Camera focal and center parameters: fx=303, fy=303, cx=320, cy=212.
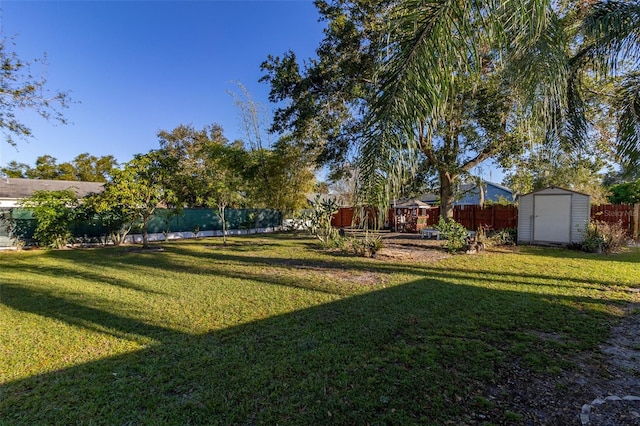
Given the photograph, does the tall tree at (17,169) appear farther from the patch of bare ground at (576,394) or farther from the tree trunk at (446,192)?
the patch of bare ground at (576,394)

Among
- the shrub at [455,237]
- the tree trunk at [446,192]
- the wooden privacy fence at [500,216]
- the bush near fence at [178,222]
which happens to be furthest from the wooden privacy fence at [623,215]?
the bush near fence at [178,222]

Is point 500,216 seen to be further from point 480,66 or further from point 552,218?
point 480,66

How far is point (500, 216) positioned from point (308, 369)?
15.6 meters

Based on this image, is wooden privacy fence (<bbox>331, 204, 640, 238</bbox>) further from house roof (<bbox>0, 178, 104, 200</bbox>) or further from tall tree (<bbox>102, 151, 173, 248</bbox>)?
house roof (<bbox>0, 178, 104, 200</bbox>)

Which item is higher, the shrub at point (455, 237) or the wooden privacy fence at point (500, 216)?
the wooden privacy fence at point (500, 216)

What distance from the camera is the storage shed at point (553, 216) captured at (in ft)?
34.4

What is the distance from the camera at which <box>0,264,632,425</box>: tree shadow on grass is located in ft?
7.25

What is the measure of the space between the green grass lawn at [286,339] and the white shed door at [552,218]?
3939 mm

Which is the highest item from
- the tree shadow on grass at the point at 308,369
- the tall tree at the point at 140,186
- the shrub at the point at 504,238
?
the tall tree at the point at 140,186

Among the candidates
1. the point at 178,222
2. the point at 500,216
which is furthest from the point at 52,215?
the point at 500,216

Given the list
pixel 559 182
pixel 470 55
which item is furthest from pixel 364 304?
pixel 559 182

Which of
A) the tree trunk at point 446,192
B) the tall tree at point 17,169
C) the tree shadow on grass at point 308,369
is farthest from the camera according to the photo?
the tall tree at point 17,169

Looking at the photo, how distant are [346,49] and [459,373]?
30.8 ft

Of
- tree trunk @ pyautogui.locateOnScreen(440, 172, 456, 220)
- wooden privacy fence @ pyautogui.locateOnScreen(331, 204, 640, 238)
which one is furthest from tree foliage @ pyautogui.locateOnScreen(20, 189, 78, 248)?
tree trunk @ pyautogui.locateOnScreen(440, 172, 456, 220)
